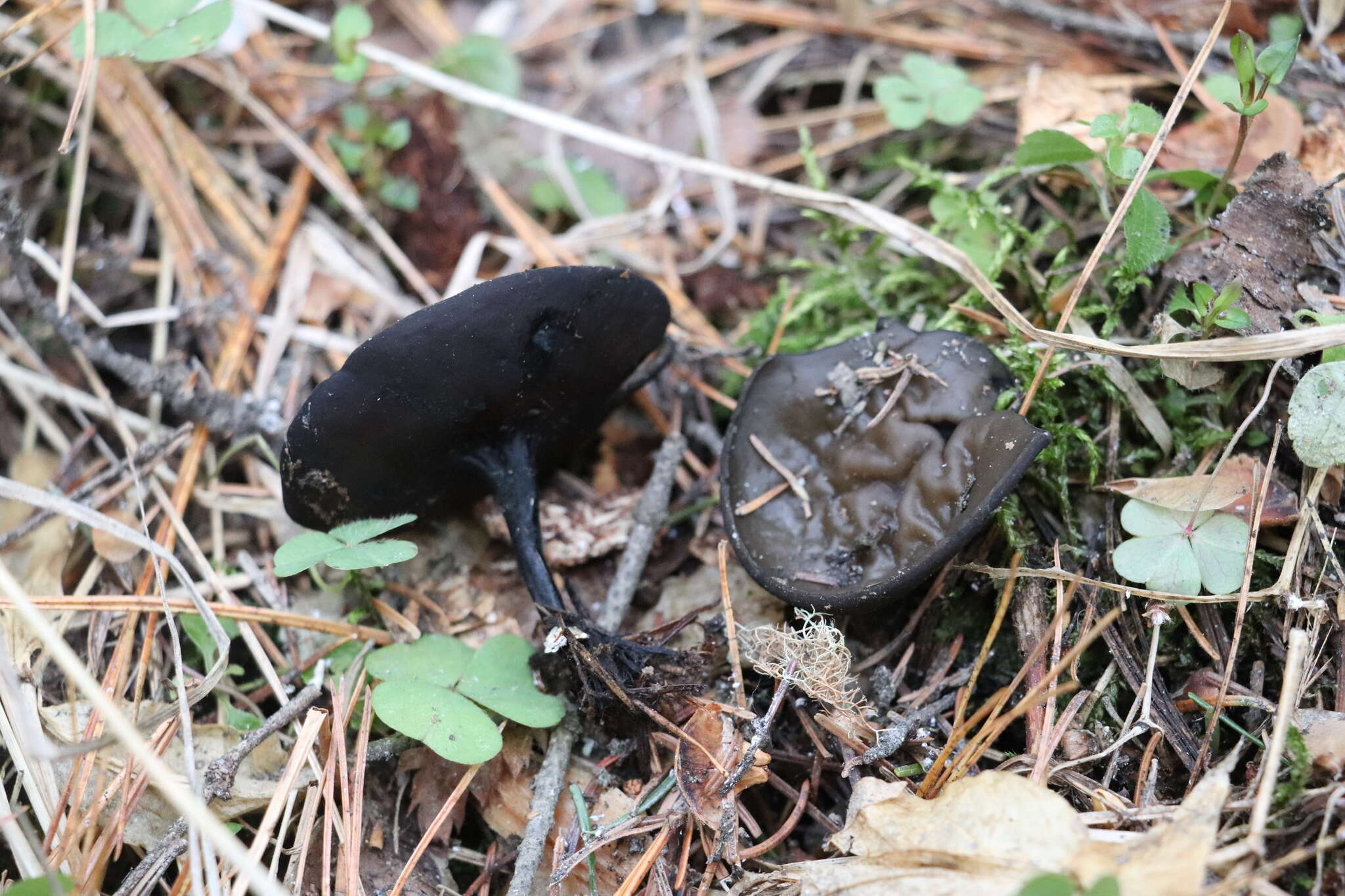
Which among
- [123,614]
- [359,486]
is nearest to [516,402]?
[359,486]

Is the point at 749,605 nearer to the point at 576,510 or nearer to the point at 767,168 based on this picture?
the point at 576,510

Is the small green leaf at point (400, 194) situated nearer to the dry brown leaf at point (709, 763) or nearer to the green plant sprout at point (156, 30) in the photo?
the green plant sprout at point (156, 30)

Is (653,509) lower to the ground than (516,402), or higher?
lower

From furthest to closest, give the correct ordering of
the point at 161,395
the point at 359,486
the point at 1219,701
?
the point at 161,395 → the point at 359,486 → the point at 1219,701

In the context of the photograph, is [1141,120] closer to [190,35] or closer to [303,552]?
[303,552]

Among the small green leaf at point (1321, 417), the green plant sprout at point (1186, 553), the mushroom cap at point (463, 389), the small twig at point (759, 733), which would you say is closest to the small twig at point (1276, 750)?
the green plant sprout at point (1186, 553)

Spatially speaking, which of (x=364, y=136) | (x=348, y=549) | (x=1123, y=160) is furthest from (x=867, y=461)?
(x=364, y=136)
